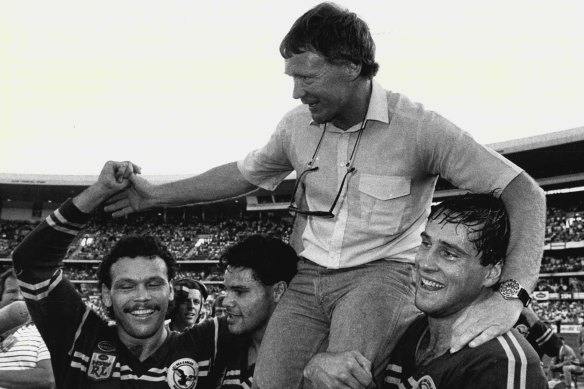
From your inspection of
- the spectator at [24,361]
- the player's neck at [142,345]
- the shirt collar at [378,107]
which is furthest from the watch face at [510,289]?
the spectator at [24,361]

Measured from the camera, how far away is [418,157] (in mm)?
2814

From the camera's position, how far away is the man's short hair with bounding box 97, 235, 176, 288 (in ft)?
11.5

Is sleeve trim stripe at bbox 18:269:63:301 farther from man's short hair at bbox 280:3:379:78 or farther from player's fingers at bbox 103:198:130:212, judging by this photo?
man's short hair at bbox 280:3:379:78

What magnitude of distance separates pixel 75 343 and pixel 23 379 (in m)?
2.00

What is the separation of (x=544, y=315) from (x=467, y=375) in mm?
25734

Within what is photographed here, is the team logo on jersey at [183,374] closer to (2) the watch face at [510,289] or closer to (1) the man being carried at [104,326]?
(1) the man being carried at [104,326]

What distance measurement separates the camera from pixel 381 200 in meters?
2.81

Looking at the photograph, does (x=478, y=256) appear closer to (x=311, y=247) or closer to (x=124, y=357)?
(x=311, y=247)

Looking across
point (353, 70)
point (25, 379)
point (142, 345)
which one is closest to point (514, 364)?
point (353, 70)

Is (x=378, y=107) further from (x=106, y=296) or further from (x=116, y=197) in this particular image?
(x=106, y=296)

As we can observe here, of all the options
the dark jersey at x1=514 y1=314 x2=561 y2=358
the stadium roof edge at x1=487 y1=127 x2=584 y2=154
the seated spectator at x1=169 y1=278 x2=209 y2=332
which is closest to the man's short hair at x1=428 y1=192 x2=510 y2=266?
the seated spectator at x1=169 y1=278 x2=209 y2=332

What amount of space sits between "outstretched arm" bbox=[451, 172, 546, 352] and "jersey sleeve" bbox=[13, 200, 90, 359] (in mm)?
1924

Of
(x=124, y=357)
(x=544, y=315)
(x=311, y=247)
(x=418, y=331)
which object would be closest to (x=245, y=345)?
(x=124, y=357)

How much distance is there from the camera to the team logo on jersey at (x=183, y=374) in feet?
10.8
